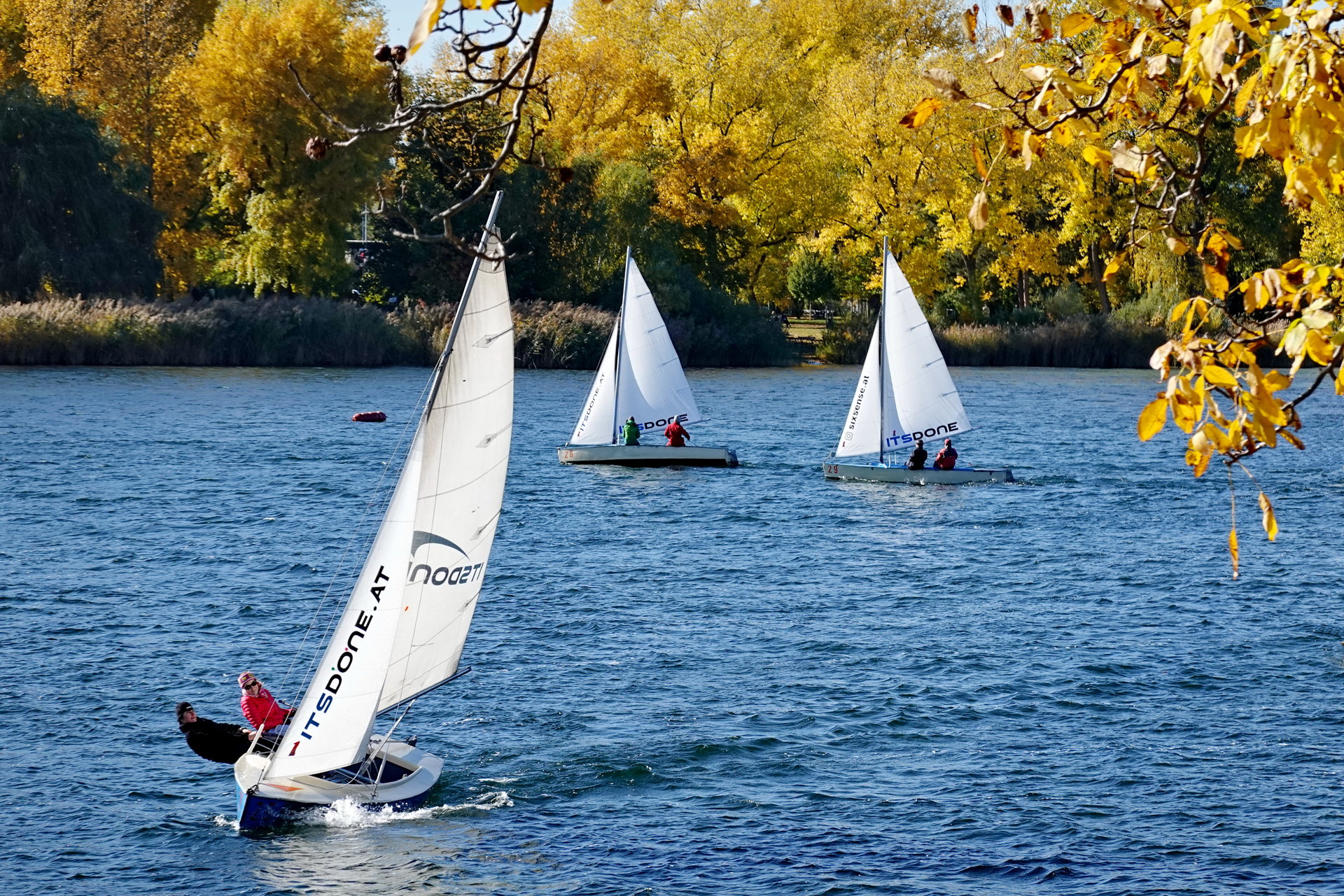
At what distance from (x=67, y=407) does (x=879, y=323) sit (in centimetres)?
2987

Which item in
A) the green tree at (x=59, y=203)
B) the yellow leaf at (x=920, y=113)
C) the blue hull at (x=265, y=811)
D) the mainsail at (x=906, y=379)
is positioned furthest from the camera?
the green tree at (x=59, y=203)

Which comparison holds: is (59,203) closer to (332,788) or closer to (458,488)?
(332,788)

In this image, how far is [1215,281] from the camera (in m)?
6.46

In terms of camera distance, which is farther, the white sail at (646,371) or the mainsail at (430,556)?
the white sail at (646,371)

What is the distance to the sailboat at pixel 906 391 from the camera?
150 feet

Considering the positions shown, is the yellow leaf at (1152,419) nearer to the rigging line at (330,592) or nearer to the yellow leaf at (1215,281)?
the yellow leaf at (1215,281)

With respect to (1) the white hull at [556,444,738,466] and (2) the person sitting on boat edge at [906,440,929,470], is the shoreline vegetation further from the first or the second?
(2) the person sitting on boat edge at [906,440,929,470]

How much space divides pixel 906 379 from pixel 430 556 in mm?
30111

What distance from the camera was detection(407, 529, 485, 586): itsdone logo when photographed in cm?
1700

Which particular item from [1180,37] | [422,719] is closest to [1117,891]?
[422,719]

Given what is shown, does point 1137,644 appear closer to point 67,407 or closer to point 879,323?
point 879,323

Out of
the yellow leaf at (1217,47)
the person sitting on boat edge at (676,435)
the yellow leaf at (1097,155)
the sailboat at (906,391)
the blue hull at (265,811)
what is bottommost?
the blue hull at (265,811)

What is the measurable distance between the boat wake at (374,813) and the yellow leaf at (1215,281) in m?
13.6

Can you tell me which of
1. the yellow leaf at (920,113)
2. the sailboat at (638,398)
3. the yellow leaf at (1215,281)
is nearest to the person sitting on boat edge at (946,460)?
the sailboat at (638,398)
